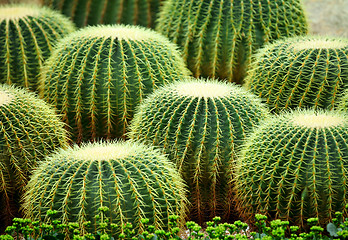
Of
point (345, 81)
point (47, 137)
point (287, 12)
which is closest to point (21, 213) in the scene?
point (47, 137)

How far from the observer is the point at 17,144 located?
3850 mm

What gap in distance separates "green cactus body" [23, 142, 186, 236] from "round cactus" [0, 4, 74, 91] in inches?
82.0

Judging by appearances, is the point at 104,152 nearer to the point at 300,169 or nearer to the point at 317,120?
the point at 300,169

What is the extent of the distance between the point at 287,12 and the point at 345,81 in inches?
53.4

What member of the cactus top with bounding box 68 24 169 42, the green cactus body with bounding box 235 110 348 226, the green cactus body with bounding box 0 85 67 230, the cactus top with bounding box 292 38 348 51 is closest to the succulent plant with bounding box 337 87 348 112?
the green cactus body with bounding box 235 110 348 226

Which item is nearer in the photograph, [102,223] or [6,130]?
[102,223]

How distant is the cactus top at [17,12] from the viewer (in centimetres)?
554

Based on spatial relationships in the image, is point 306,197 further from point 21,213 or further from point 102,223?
point 21,213

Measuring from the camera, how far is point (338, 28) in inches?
311

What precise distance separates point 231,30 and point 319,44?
1033 millimetres

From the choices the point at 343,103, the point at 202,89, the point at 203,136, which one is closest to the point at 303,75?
the point at 343,103

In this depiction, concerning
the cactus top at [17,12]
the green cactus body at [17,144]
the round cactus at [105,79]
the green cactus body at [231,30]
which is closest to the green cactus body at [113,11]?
the cactus top at [17,12]

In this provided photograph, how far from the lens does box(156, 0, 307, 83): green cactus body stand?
5328mm

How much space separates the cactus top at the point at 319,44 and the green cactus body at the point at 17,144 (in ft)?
7.26
